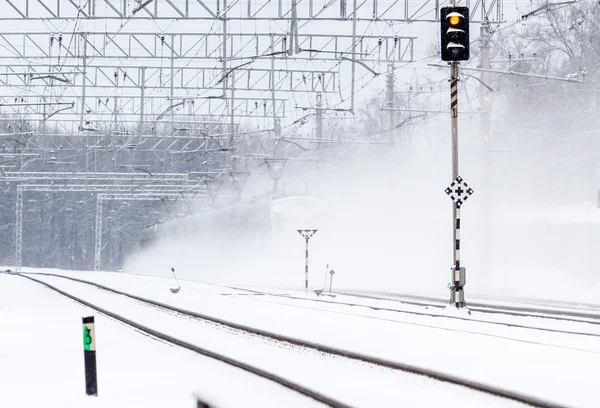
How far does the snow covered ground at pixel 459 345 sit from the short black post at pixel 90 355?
1939mm

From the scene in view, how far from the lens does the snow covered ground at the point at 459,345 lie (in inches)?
320

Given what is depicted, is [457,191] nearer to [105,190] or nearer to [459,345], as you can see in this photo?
[459,345]

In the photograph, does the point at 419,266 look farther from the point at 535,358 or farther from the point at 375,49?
the point at 535,358

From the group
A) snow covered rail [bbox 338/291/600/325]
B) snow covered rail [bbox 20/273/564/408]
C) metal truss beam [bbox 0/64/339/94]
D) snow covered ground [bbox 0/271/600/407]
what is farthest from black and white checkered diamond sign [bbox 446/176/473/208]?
metal truss beam [bbox 0/64/339/94]

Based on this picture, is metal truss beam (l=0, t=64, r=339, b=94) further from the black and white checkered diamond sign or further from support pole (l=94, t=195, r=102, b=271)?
support pole (l=94, t=195, r=102, b=271)

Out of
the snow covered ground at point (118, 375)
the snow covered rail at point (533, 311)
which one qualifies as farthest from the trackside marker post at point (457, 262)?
the snow covered ground at point (118, 375)

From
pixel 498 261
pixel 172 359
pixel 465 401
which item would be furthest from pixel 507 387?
pixel 498 261

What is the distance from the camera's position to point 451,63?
18766mm

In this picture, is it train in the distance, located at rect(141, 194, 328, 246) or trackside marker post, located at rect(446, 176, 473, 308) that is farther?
train in the distance, located at rect(141, 194, 328, 246)

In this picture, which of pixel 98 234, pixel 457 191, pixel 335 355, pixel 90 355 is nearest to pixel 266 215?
pixel 457 191

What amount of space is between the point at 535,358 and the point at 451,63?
9894mm

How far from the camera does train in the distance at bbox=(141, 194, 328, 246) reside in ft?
109

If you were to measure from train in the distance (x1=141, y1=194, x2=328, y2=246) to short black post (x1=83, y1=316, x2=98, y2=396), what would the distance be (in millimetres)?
24193

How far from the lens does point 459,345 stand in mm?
11156
